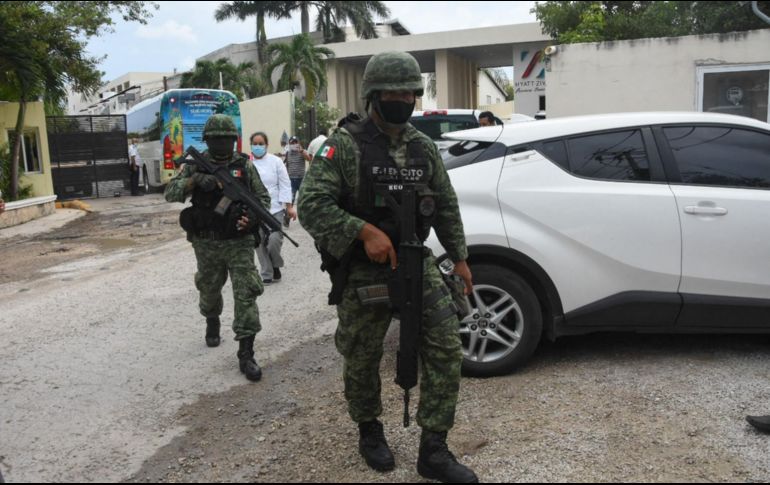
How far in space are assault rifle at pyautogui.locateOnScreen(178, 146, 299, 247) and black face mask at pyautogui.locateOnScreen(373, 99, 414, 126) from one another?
2.01 m

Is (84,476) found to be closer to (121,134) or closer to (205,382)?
(205,382)

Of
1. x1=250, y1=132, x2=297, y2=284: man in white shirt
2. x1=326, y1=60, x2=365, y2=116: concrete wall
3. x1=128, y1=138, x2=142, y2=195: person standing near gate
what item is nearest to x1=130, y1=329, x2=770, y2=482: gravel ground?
x1=250, y1=132, x2=297, y2=284: man in white shirt

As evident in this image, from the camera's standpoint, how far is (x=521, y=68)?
27.8 metres

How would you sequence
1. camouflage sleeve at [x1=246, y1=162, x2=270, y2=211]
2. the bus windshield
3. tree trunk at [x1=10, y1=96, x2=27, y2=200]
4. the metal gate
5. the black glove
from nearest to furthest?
the black glove
camouflage sleeve at [x1=246, y1=162, x2=270, y2=211]
tree trunk at [x1=10, y1=96, x2=27, y2=200]
the metal gate
the bus windshield

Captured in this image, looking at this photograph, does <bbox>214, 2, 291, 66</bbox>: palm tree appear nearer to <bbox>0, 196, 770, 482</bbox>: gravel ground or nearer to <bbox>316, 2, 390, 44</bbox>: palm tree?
<bbox>316, 2, 390, 44</bbox>: palm tree

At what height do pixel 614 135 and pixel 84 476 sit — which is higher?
pixel 614 135

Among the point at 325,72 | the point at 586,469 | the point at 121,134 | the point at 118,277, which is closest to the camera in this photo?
the point at 586,469

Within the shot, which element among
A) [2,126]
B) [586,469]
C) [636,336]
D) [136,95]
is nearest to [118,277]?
[636,336]

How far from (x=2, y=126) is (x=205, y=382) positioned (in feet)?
43.9

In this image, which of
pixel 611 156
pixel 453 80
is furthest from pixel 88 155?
pixel 611 156

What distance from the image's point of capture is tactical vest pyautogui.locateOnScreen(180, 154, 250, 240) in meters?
4.80

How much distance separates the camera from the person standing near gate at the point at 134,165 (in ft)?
68.0

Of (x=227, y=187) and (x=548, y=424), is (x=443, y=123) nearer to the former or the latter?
(x=227, y=187)

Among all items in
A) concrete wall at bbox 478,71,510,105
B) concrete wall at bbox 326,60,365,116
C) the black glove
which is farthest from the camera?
concrete wall at bbox 478,71,510,105
